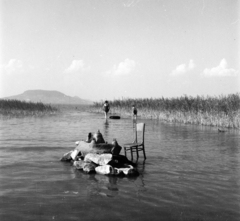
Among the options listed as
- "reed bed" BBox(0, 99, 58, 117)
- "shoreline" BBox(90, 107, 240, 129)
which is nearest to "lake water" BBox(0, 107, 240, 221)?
"shoreline" BBox(90, 107, 240, 129)

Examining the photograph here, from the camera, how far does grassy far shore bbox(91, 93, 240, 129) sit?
2377cm

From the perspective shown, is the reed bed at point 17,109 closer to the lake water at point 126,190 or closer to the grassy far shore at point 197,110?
the grassy far shore at point 197,110

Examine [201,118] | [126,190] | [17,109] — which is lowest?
[126,190]

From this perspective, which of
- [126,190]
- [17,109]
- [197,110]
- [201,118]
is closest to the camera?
[126,190]

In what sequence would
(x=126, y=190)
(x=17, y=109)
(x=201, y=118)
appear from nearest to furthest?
(x=126, y=190) < (x=201, y=118) < (x=17, y=109)

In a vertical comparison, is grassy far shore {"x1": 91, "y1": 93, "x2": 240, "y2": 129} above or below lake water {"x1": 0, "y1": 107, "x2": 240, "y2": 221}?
above

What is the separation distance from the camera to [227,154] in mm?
12633

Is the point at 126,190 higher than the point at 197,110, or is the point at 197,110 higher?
the point at 197,110

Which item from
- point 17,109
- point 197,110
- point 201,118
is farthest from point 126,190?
point 17,109

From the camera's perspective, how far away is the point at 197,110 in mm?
28484

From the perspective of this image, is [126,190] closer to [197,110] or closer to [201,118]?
[201,118]

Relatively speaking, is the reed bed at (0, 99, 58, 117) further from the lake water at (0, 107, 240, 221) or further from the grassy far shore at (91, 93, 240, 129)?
the lake water at (0, 107, 240, 221)

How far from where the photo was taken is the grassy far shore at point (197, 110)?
23.8 m

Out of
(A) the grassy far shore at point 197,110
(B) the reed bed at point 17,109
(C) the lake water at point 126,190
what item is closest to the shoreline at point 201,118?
(A) the grassy far shore at point 197,110
